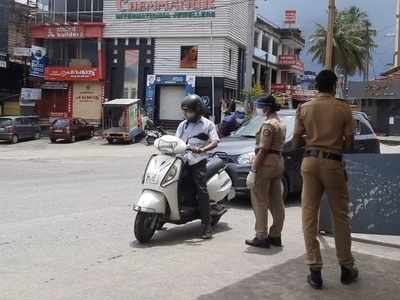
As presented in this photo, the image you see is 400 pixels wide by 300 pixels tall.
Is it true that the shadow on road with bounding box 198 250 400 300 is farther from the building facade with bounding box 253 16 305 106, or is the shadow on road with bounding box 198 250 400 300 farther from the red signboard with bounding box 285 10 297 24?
the red signboard with bounding box 285 10 297 24

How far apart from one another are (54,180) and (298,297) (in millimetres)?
10785

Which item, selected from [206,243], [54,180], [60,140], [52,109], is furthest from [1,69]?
[206,243]

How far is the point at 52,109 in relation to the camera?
46156mm

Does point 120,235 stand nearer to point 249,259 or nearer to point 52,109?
point 249,259

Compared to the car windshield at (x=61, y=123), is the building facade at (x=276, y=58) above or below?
above

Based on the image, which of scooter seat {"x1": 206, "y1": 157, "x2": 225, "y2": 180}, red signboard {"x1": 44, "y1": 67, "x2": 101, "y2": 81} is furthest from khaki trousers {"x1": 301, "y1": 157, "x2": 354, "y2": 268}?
red signboard {"x1": 44, "y1": 67, "x2": 101, "y2": 81}

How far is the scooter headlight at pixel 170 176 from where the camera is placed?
731 centimetres

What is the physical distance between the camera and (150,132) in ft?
121

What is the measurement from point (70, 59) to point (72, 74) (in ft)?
5.31

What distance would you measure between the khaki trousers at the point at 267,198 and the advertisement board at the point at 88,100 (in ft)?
124

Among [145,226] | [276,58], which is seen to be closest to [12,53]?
[276,58]

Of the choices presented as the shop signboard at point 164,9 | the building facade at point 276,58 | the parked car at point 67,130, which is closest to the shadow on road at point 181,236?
the parked car at point 67,130

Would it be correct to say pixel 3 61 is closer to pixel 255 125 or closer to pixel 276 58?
pixel 276 58

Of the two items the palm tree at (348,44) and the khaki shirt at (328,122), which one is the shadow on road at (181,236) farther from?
the palm tree at (348,44)
